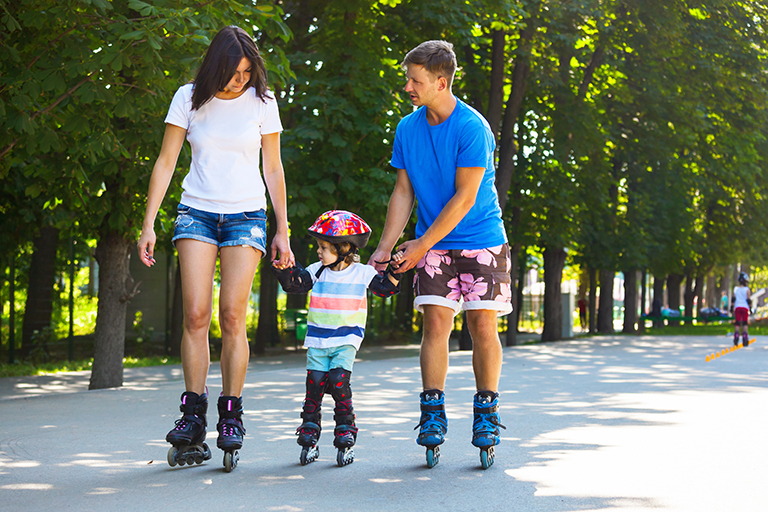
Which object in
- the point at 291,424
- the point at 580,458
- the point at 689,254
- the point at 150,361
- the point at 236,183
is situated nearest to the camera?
the point at 236,183

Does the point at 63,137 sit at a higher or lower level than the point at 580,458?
higher

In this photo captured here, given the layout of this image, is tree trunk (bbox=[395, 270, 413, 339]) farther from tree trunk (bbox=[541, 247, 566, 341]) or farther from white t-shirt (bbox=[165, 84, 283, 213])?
white t-shirt (bbox=[165, 84, 283, 213])

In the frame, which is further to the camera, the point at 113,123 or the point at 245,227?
the point at 113,123

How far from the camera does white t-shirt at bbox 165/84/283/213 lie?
452 centimetres

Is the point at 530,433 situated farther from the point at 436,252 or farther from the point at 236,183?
the point at 236,183

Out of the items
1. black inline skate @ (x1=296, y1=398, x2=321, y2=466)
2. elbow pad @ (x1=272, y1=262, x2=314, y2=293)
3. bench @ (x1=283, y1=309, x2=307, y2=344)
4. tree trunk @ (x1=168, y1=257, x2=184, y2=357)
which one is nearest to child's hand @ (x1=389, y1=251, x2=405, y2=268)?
elbow pad @ (x1=272, y1=262, x2=314, y2=293)

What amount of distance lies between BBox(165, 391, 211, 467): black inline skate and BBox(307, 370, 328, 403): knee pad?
1.96 ft

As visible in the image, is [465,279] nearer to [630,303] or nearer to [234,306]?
[234,306]

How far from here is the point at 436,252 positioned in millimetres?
4746

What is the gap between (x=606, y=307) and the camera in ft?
100

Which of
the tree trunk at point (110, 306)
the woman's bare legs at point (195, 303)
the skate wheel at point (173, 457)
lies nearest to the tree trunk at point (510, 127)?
the tree trunk at point (110, 306)

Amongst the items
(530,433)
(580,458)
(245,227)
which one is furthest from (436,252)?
(530,433)

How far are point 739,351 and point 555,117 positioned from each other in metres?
6.62

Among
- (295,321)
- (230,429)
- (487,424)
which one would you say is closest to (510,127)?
(295,321)
